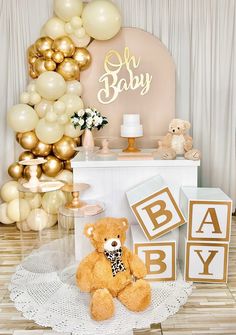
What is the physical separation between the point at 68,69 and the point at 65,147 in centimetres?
64

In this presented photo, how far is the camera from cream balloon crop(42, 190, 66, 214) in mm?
3086

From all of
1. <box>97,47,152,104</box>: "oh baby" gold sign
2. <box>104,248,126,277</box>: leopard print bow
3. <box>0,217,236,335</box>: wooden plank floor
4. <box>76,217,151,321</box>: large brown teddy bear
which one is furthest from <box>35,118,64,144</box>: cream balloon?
<box>104,248,126,277</box>: leopard print bow

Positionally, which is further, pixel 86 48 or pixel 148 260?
pixel 86 48

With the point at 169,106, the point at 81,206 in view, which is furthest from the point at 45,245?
the point at 169,106

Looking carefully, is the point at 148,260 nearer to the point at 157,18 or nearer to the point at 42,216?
the point at 42,216

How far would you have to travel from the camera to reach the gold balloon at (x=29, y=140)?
3.47m

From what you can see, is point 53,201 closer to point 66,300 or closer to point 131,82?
point 66,300

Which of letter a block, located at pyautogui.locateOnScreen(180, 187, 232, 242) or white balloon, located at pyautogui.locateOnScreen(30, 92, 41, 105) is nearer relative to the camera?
letter a block, located at pyautogui.locateOnScreen(180, 187, 232, 242)

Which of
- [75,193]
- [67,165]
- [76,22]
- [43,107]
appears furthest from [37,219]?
[76,22]

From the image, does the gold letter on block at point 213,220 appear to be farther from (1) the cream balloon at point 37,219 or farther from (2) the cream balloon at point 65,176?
(2) the cream balloon at point 65,176

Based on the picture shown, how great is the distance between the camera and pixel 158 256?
2623 millimetres

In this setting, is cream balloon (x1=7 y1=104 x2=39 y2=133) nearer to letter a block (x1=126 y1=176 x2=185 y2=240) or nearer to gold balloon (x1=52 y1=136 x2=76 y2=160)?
gold balloon (x1=52 y1=136 x2=76 y2=160)

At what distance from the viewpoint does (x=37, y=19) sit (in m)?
3.59

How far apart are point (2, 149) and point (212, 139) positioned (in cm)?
195
